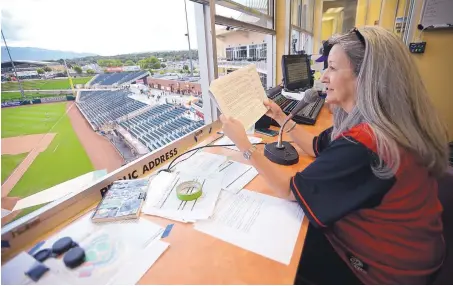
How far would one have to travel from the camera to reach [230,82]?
96 cm

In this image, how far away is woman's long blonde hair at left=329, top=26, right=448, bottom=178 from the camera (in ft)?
2.11

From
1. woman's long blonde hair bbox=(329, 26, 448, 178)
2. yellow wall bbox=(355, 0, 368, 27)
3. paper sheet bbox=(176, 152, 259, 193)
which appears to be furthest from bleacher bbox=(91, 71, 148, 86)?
yellow wall bbox=(355, 0, 368, 27)

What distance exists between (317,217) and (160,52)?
3.73ft

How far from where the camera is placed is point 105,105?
1.15 metres

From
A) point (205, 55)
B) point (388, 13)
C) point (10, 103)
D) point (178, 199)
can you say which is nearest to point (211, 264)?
point (178, 199)

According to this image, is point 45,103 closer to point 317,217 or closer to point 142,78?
point 142,78

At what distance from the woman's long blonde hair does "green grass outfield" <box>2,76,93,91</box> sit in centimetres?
112

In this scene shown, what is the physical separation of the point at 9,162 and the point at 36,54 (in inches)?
16.0

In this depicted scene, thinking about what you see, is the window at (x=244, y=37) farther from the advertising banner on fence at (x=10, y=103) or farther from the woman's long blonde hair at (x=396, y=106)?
the advertising banner on fence at (x=10, y=103)

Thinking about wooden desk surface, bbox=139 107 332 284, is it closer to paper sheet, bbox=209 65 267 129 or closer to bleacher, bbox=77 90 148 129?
paper sheet, bbox=209 65 267 129

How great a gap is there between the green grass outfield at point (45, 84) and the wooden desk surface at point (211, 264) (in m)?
0.73

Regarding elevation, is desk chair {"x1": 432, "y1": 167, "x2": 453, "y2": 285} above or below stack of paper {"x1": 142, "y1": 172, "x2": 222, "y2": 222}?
below

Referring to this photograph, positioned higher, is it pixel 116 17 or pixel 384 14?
pixel 384 14

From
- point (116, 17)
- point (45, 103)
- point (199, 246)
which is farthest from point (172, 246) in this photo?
point (116, 17)
